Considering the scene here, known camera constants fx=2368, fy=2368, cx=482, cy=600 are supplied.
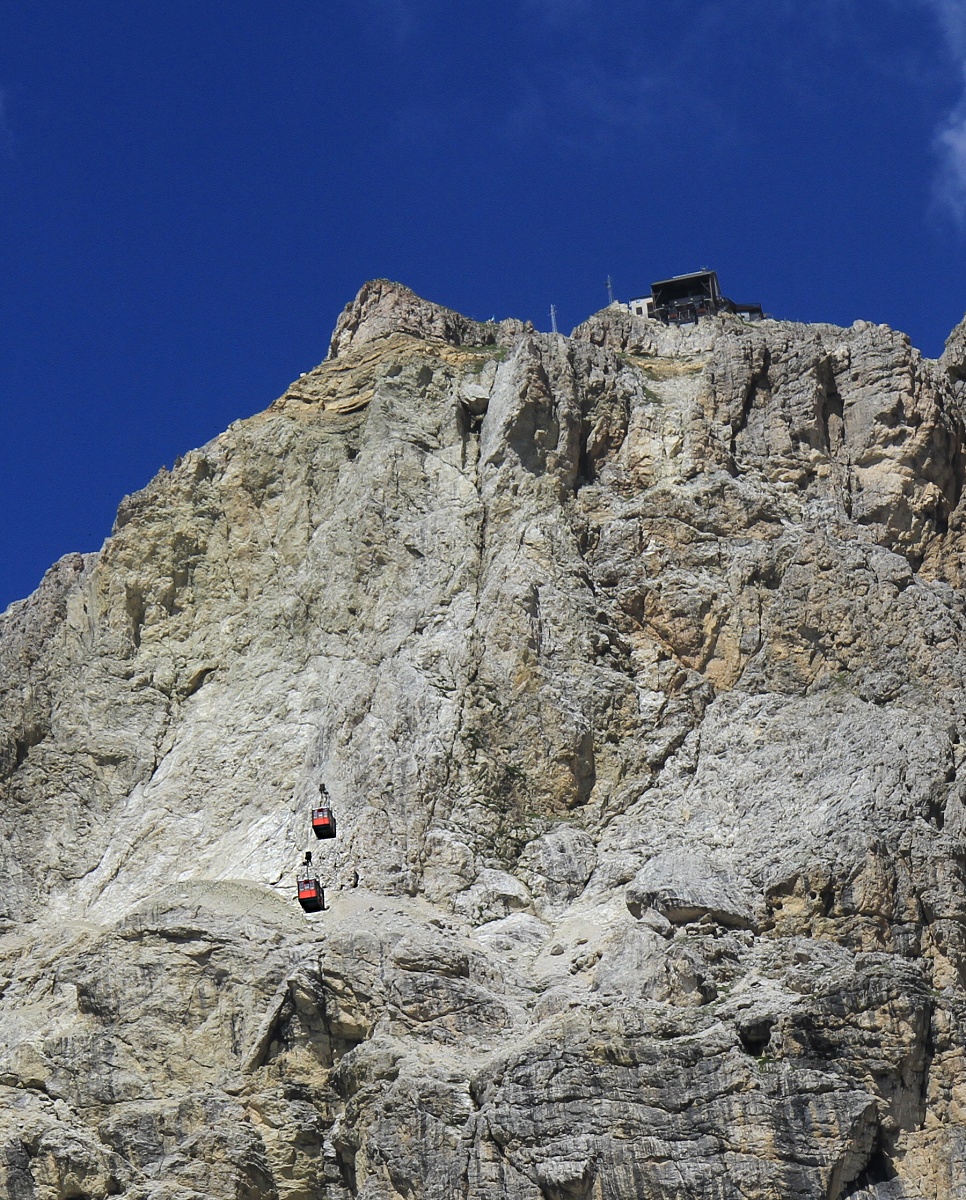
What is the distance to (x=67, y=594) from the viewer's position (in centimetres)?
7206

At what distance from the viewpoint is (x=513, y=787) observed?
5938 centimetres

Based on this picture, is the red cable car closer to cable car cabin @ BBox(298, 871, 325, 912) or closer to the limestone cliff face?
cable car cabin @ BBox(298, 871, 325, 912)

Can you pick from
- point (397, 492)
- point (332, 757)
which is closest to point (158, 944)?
point (332, 757)

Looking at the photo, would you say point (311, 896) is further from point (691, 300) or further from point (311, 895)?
point (691, 300)

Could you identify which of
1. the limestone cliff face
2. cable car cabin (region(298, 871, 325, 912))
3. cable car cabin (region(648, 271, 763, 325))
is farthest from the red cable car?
cable car cabin (region(648, 271, 763, 325))

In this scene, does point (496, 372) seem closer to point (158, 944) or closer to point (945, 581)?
point (945, 581)

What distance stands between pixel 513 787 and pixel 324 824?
4823 mm

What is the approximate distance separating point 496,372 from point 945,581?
49.4 ft

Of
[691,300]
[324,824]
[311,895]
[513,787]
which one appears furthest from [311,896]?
[691,300]

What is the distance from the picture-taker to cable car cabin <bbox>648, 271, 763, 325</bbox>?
90625 millimetres

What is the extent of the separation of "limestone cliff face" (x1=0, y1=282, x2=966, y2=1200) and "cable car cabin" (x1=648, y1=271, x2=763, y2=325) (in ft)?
47.7

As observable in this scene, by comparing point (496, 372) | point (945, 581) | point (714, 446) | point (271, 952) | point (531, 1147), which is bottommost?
point (531, 1147)

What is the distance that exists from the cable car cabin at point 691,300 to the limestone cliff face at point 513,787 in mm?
14543

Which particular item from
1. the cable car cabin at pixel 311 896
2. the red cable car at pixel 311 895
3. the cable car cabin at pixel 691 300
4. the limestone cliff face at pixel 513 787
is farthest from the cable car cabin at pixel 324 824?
the cable car cabin at pixel 691 300
